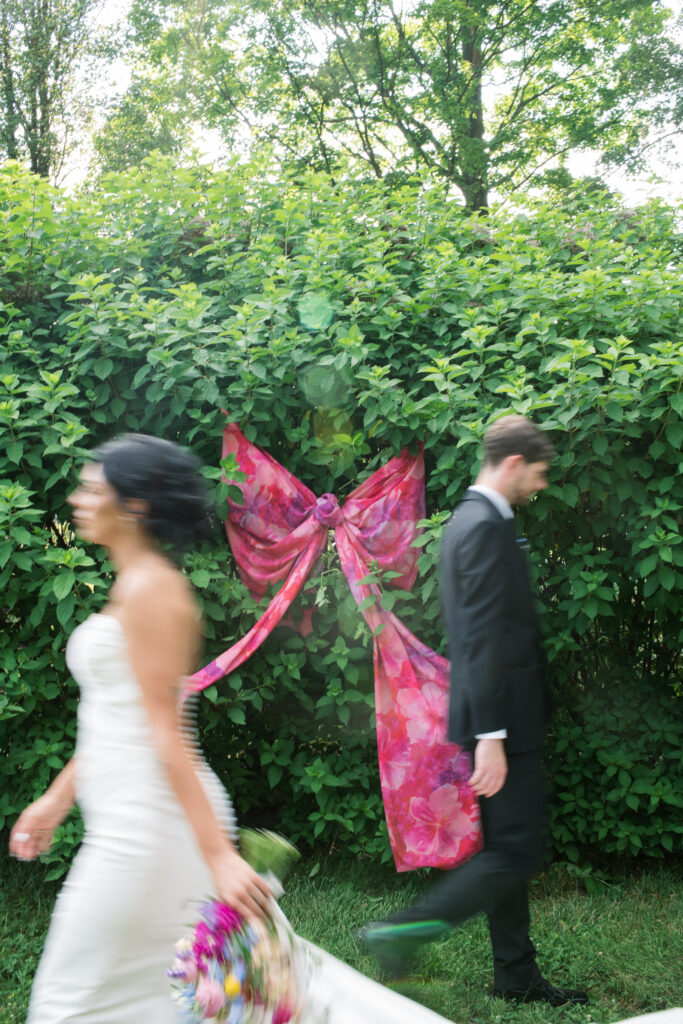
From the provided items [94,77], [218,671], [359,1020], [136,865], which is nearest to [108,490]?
[136,865]

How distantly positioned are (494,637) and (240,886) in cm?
123

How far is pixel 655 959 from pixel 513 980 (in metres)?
0.70

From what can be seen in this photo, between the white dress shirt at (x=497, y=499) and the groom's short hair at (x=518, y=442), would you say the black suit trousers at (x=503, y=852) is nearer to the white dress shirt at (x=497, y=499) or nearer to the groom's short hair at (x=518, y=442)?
the white dress shirt at (x=497, y=499)

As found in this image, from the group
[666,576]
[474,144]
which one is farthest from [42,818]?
[474,144]

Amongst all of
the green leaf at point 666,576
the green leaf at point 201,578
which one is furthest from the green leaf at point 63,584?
the green leaf at point 666,576

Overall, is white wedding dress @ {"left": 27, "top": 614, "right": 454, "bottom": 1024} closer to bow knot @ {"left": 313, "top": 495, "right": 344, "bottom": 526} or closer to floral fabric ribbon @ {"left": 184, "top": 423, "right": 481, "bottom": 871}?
floral fabric ribbon @ {"left": 184, "top": 423, "right": 481, "bottom": 871}

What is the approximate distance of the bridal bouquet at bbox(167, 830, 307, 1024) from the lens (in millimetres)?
1658

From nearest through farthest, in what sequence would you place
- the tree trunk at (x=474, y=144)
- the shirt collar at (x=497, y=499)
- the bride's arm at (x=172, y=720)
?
the bride's arm at (x=172, y=720) → the shirt collar at (x=497, y=499) → the tree trunk at (x=474, y=144)

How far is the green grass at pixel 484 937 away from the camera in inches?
126

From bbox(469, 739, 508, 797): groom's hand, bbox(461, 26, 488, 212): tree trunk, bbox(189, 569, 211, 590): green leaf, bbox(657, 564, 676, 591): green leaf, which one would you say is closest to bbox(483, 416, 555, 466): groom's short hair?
bbox(469, 739, 508, 797): groom's hand

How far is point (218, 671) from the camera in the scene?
153 inches

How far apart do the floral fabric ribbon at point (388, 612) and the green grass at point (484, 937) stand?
0.34 metres

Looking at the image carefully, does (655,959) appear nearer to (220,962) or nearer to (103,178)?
(220,962)

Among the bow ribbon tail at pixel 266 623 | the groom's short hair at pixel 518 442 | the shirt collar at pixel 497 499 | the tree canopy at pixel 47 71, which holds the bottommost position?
the bow ribbon tail at pixel 266 623
